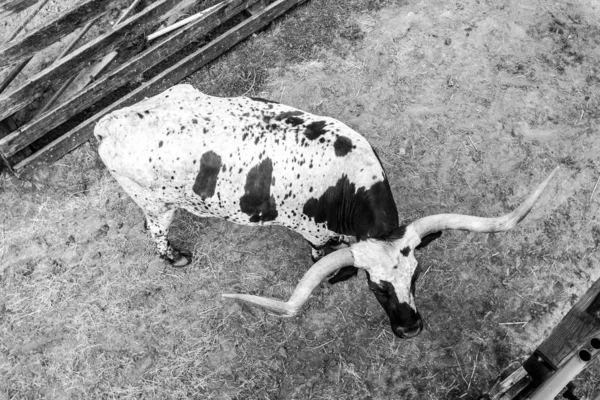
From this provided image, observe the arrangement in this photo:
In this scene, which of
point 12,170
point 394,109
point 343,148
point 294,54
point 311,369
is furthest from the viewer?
point 294,54

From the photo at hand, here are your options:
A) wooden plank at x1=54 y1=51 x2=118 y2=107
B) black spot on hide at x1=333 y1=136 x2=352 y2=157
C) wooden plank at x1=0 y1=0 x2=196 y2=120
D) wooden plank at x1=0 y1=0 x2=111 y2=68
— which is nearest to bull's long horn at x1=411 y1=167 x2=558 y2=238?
black spot on hide at x1=333 y1=136 x2=352 y2=157

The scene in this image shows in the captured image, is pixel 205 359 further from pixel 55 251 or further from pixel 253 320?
pixel 55 251

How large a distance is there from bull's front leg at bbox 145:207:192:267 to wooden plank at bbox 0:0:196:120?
2107 millimetres

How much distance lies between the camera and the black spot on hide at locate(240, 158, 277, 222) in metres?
4.56

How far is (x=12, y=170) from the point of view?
20.2 ft

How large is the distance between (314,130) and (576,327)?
8.76 feet

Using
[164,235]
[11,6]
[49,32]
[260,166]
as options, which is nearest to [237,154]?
[260,166]

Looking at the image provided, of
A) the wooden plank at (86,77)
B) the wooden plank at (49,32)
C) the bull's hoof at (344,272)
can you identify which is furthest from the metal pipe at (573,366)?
the wooden plank at (86,77)

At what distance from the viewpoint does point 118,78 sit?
6336 mm

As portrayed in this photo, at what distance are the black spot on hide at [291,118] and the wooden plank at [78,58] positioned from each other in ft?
8.48

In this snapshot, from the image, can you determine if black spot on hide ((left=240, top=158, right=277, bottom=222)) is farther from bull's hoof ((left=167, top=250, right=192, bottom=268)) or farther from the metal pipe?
the metal pipe

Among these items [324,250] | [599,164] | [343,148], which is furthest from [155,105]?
[599,164]

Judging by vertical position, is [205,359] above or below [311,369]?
above

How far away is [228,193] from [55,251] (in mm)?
2720
